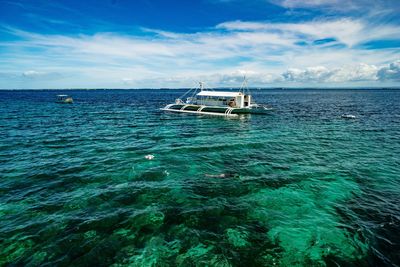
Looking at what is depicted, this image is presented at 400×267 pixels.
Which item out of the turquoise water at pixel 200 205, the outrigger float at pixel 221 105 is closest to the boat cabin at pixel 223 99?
the outrigger float at pixel 221 105

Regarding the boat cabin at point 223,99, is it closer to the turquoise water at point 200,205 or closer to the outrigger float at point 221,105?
the outrigger float at point 221,105

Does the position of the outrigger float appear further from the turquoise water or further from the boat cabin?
the turquoise water

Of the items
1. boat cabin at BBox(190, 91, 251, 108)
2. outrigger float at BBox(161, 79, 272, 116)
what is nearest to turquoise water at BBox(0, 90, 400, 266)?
outrigger float at BBox(161, 79, 272, 116)

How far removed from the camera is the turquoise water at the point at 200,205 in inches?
452

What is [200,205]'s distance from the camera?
51.8ft

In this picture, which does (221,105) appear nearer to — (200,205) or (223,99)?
(223,99)

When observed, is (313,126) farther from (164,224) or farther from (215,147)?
(164,224)

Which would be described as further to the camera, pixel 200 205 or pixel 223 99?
pixel 223 99

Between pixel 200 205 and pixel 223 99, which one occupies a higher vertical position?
pixel 223 99

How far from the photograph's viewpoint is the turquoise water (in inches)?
452

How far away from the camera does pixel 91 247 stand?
1174 centimetres

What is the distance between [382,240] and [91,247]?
15343mm

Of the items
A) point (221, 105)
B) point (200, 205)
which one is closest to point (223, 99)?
point (221, 105)

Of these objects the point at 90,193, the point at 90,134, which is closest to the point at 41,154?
the point at 90,134
